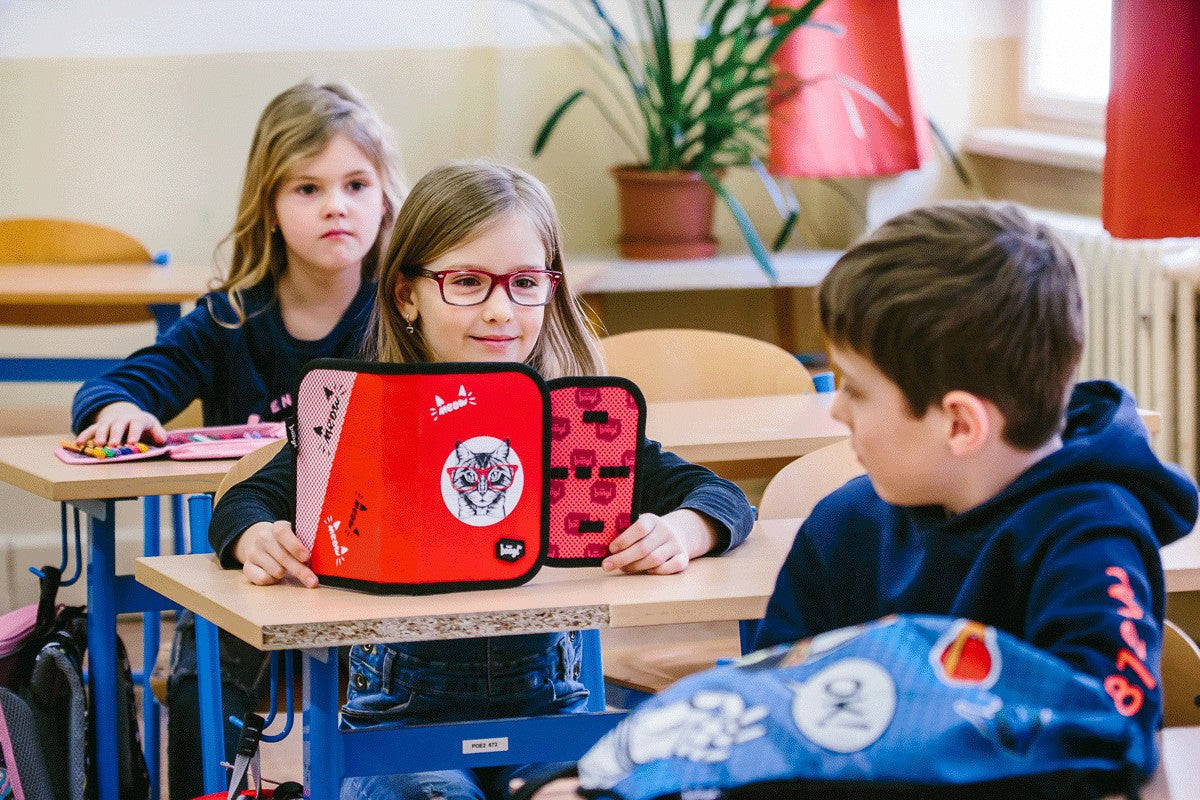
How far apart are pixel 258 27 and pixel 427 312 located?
2.42 metres

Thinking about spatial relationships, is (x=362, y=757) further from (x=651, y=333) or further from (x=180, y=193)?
(x=180, y=193)

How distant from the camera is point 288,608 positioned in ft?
4.58

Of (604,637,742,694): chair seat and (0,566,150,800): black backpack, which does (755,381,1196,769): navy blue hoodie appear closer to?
(604,637,742,694): chair seat

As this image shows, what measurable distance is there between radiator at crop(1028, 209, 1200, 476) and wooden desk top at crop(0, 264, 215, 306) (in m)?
1.91

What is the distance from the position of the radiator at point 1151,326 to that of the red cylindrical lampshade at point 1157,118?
1.00m

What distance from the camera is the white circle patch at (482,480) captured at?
1423mm

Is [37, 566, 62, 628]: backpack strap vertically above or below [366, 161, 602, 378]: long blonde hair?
below

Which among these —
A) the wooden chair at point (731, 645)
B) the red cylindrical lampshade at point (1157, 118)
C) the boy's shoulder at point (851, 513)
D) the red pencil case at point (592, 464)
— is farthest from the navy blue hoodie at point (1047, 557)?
the red cylindrical lampshade at point (1157, 118)

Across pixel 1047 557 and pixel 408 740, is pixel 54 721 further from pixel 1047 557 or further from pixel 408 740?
pixel 1047 557

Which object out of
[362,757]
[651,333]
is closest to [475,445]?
[362,757]

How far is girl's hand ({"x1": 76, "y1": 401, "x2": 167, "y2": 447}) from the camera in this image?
7.20 feet

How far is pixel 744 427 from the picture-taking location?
94.5 inches

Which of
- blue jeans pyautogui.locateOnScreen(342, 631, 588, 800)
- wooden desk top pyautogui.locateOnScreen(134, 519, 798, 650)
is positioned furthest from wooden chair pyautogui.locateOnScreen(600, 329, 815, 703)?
wooden desk top pyautogui.locateOnScreen(134, 519, 798, 650)

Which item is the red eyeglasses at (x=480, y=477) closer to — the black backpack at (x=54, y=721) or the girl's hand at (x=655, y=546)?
the girl's hand at (x=655, y=546)
